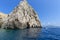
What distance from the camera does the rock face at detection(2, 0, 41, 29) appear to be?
9475cm

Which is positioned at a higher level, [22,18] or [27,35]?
[22,18]

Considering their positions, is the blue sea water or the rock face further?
the rock face

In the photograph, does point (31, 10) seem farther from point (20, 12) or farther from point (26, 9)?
point (20, 12)

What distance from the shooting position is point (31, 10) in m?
118

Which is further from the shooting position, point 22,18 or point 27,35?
point 22,18

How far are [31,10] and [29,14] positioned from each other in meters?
5.61

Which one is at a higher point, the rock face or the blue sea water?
the rock face

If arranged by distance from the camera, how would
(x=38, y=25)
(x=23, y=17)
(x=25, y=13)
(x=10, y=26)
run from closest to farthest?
(x=10, y=26) → (x=23, y=17) → (x=25, y=13) → (x=38, y=25)

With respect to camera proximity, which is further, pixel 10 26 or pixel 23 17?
pixel 23 17

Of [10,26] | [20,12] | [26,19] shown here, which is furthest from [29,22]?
[10,26]

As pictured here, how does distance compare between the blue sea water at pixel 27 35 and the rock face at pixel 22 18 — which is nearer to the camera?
the blue sea water at pixel 27 35

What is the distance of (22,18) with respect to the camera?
9881cm

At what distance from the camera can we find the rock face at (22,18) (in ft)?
311

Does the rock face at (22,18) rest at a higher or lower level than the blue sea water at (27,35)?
higher
